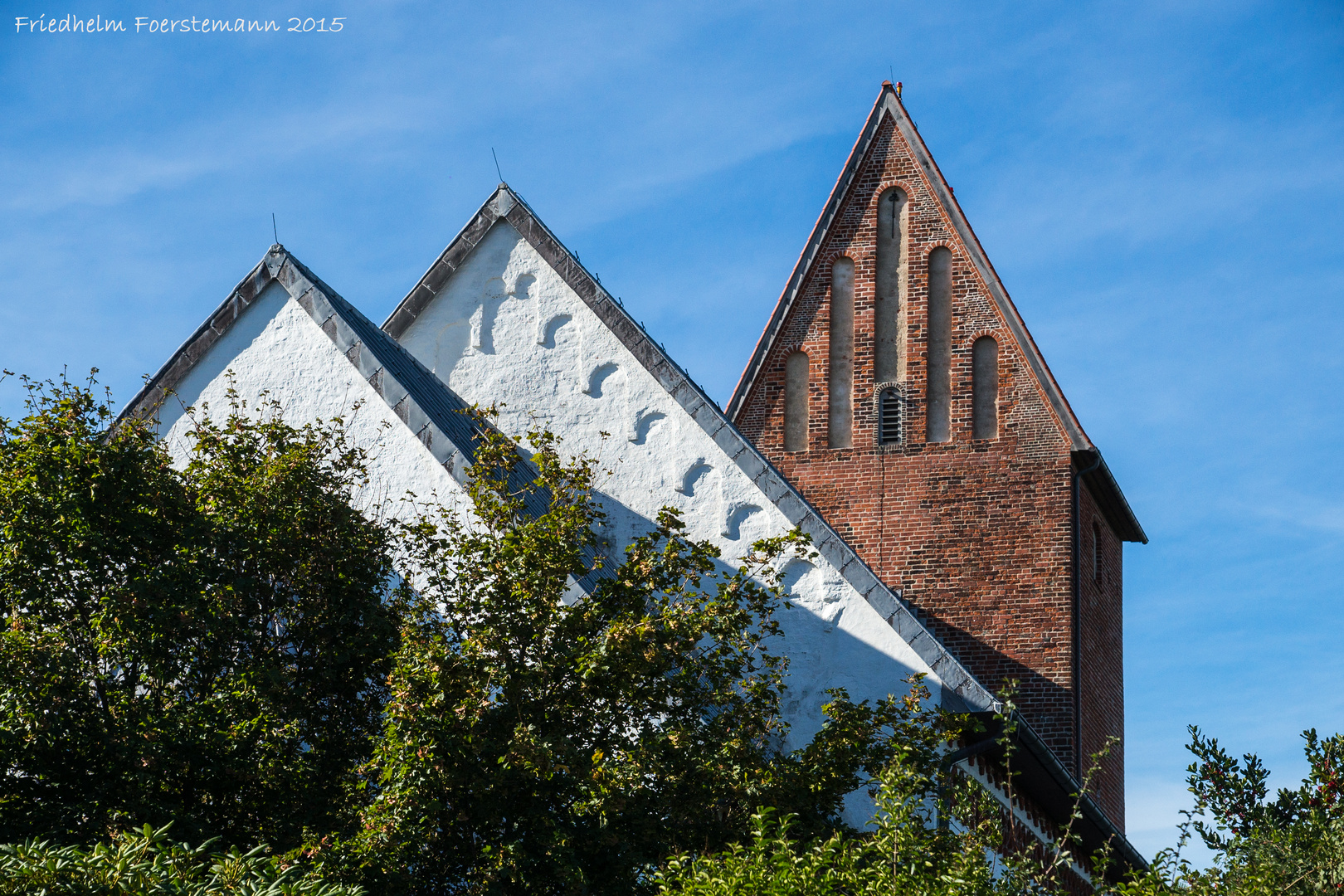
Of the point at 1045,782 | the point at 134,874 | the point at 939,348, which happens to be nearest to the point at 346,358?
the point at 134,874

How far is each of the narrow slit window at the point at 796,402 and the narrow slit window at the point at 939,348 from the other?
1.93 meters

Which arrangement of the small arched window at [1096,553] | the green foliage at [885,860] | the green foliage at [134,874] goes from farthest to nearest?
1. the small arched window at [1096,553]
2. the green foliage at [885,860]
3. the green foliage at [134,874]

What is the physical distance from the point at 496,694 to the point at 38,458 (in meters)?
3.22

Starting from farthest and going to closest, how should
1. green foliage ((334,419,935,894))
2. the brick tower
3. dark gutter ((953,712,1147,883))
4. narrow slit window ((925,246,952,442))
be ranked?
narrow slit window ((925,246,952,442)), the brick tower, dark gutter ((953,712,1147,883)), green foliage ((334,419,935,894))

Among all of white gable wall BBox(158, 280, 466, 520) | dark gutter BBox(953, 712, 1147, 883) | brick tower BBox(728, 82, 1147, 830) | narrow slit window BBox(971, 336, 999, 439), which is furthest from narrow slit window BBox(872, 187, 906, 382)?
white gable wall BBox(158, 280, 466, 520)

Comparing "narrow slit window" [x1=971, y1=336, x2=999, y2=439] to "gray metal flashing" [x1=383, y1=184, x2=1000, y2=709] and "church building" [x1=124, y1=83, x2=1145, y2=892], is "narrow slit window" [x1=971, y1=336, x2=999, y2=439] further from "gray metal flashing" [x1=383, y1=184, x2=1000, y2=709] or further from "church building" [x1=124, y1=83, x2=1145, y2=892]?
"gray metal flashing" [x1=383, y1=184, x2=1000, y2=709]

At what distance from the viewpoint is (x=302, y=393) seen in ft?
45.6

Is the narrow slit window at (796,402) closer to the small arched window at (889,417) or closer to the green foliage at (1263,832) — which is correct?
the small arched window at (889,417)

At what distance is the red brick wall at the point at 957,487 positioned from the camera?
2194 centimetres

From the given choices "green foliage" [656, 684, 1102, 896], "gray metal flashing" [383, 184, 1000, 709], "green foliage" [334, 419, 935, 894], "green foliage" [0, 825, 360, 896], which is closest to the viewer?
"green foliage" [0, 825, 360, 896]

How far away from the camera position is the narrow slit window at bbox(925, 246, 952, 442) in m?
23.3

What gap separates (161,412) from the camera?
14375 mm

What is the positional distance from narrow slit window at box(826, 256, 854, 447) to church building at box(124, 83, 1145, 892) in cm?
4

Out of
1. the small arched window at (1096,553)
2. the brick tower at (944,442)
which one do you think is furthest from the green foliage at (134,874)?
the small arched window at (1096,553)
